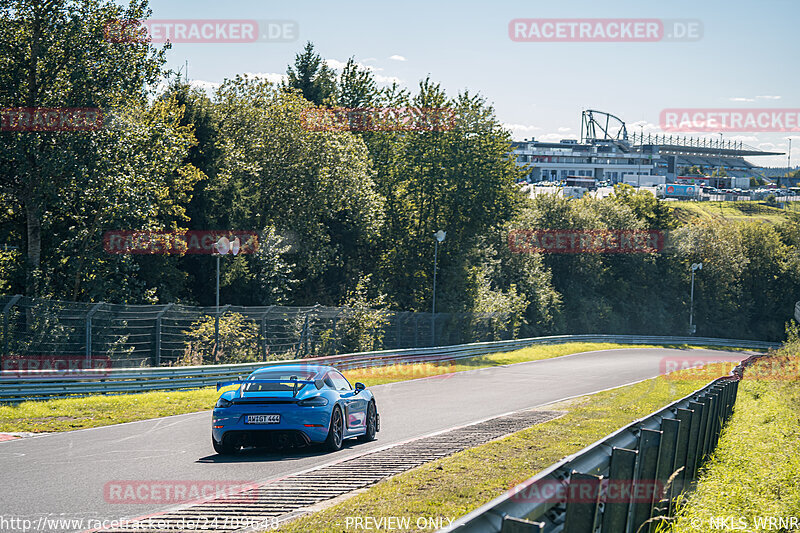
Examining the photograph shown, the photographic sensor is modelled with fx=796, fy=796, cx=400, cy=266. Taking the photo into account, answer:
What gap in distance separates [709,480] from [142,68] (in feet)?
80.2

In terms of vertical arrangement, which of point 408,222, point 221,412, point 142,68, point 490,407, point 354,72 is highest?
point 354,72

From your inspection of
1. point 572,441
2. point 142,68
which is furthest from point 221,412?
point 142,68

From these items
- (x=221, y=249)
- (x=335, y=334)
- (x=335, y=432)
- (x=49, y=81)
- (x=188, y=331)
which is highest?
(x=49, y=81)

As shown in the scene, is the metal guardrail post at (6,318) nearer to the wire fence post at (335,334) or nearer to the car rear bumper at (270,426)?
the car rear bumper at (270,426)

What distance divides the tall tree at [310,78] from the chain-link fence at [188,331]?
43.0 meters

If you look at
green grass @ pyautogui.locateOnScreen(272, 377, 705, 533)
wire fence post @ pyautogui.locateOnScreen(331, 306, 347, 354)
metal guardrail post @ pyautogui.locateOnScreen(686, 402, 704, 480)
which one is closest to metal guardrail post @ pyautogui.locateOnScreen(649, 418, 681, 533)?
metal guardrail post @ pyautogui.locateOnScreen(686, 402, 704, 480)

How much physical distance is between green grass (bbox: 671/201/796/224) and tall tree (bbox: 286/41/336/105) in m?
62.7

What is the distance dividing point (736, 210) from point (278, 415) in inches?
5539

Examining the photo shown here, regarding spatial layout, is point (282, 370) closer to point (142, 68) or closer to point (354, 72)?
point (142, 68)

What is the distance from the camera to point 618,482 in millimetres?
5438

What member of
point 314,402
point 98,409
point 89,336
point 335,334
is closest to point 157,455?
point 314,402

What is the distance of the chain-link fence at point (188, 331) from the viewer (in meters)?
20.3

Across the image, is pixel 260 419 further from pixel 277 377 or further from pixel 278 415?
pixel 277 377

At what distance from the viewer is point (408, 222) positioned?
52750 millimetres
